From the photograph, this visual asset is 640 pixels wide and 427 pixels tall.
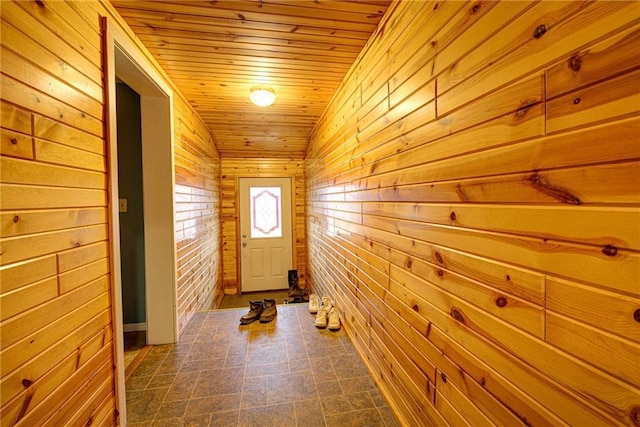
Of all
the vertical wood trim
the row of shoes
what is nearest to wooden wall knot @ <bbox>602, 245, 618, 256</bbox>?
the vertical wood trim

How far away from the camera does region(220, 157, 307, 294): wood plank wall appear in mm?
4398

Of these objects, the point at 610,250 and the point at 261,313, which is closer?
the point at 610,250

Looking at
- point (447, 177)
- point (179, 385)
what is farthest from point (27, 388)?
point (447, 177)

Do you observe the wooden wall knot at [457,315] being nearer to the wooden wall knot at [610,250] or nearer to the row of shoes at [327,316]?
the wooden wall knot at [610,250]

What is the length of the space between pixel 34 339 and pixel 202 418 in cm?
91

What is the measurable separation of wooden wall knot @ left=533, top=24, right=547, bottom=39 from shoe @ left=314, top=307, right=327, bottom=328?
2.34 m

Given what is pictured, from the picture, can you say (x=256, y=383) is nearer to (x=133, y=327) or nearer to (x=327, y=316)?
(x=327, y=316)

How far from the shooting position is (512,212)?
726mm

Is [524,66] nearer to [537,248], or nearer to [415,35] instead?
[537,248]

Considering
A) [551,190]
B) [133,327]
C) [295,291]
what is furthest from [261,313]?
[551,190]

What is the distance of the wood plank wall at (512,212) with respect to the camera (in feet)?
1.71

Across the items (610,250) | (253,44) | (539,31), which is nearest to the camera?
(610,250)

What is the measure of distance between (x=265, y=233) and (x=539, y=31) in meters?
4.29

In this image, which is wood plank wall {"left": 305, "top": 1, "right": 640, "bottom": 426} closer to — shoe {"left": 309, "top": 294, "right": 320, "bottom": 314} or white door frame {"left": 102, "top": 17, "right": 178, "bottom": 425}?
shoe {"left": 309, "top": 294, "right": 320, "bottom": 314}
